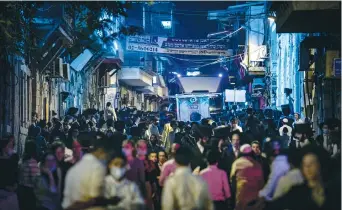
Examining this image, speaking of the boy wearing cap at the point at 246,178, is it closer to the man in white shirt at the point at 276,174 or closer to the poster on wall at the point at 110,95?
the man in white shirt at the point at 276,174

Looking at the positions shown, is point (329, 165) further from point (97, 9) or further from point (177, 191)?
point (97, 9)

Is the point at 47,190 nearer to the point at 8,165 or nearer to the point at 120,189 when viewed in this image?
the point at 120,189

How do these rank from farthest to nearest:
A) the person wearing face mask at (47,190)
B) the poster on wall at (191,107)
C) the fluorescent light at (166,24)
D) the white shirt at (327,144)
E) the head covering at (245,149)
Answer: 1. the fluorescent light at (166,24)
2. the poster on wall at (191,107)
3. the white shirt at (327,144)
4. the head covering at (245,149)
5. the person wearing face mask at (47,190)

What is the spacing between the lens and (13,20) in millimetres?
20125

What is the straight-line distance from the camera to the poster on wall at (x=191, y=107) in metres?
40.7

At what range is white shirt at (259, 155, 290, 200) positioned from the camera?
1198 cm

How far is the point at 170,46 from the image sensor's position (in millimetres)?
44688

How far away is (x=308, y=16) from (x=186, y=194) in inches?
479

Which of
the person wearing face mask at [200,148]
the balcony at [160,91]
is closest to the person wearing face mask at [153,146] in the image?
the person wearing face mask at [200,148]

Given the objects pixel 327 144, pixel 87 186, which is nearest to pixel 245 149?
pixel 87 186

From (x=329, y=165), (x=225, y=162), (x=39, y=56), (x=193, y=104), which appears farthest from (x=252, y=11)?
(x=329, y=165)

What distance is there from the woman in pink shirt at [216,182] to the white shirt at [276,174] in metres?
0.73

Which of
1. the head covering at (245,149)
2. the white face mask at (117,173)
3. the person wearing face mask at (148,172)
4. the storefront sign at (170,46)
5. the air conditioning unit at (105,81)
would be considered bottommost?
the person wearing face mask at (148,172)

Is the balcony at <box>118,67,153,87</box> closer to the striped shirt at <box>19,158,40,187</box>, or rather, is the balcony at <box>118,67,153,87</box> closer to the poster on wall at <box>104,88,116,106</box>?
the poster on wall at <box>104,88,116,106</box>
